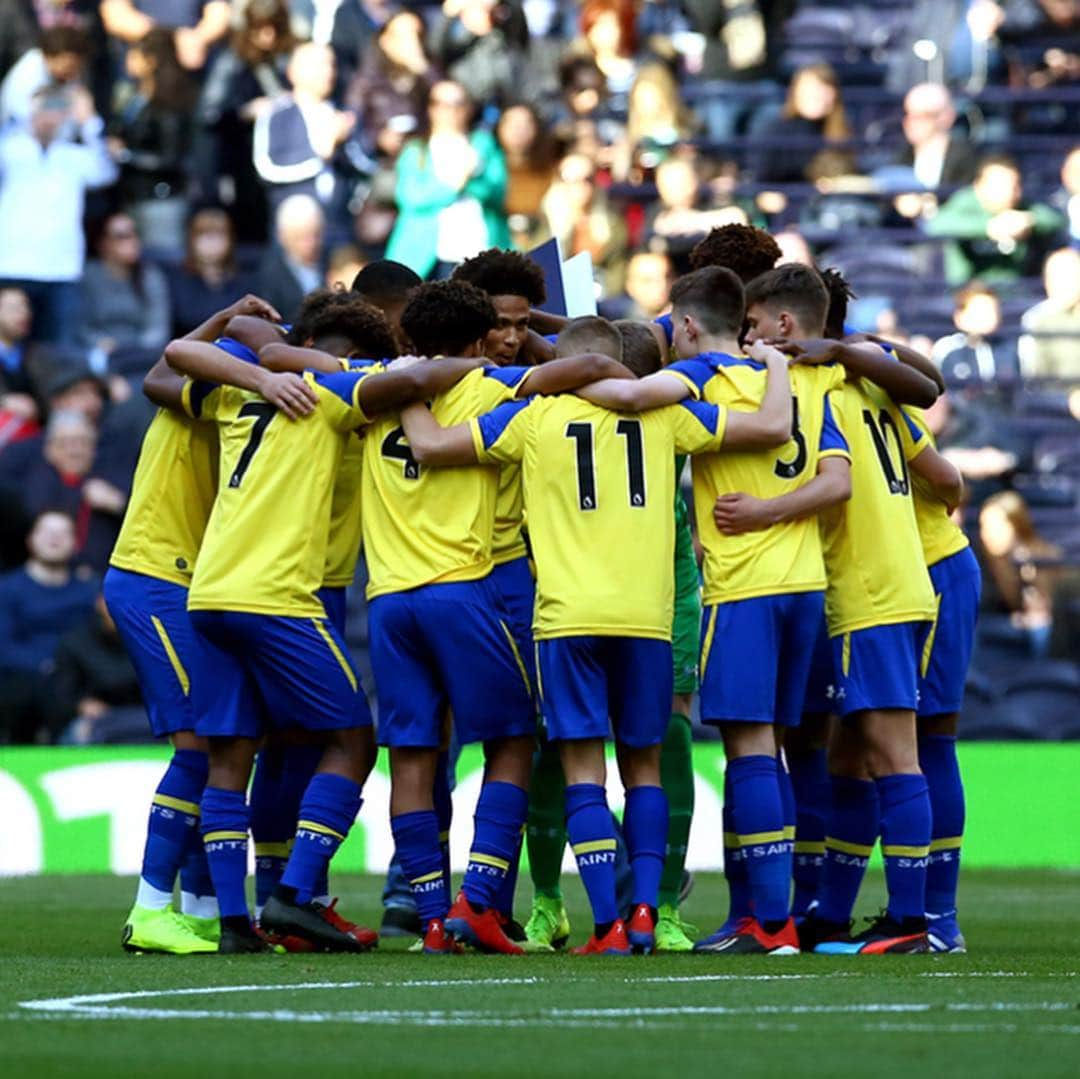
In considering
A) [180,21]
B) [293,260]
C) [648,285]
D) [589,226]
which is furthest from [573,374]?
[180,21]

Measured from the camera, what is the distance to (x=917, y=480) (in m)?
8.70

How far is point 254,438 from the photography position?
321 inches

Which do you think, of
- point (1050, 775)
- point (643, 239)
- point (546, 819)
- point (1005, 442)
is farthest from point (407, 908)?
point (643, 239)

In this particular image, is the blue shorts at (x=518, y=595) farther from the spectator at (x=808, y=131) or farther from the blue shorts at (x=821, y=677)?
the spectator at (x=808, y=131)

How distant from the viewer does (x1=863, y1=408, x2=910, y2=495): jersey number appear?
8.31 metres

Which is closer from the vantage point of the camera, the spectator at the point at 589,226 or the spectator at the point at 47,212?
the spectator at the point at 47,212

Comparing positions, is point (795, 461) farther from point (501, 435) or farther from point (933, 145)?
point (933, 145)

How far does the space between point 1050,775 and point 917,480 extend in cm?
527

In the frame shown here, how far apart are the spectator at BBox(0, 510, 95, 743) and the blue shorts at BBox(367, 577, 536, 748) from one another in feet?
20.9

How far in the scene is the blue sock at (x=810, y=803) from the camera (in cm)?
871

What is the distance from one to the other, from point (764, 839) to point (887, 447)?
136cm

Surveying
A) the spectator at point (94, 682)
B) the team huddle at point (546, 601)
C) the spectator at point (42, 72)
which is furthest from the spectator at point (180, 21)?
the team huddle at point (546, 601)

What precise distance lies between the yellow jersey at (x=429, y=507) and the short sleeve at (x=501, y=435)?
0.12m

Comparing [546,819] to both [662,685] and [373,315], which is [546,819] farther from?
[373,315]
